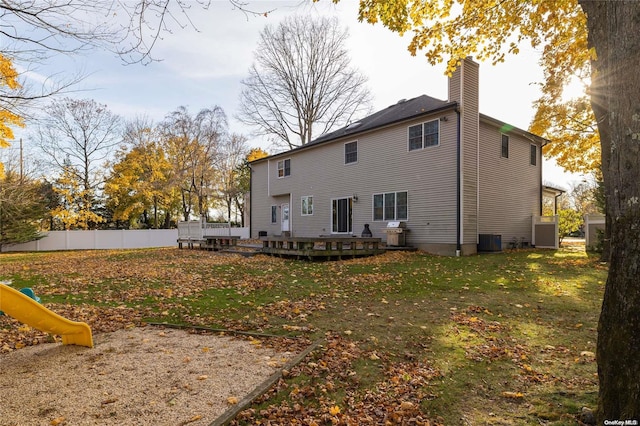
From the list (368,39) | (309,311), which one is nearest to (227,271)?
(309,311)

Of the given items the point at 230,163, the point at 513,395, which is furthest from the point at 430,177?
the point at 230,163

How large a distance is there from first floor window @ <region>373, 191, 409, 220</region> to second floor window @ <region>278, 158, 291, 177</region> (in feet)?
22.7

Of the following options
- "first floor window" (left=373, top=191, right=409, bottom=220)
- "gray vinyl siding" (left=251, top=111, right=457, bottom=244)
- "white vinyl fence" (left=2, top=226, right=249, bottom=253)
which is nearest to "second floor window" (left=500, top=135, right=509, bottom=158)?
"gray vinyl siding" (left=251, top=111, right=457, bottom=244)

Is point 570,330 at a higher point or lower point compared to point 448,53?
lower

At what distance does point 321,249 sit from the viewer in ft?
42.5

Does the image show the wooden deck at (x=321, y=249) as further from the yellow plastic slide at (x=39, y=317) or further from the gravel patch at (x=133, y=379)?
the yellow plastic slide at (x=39, y=317)

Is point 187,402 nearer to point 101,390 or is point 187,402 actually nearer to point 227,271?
point 101,390

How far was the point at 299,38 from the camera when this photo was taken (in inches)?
1120

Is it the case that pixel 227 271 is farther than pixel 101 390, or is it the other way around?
pixel 227 271

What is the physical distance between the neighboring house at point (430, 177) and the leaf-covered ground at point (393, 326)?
3.93 meters

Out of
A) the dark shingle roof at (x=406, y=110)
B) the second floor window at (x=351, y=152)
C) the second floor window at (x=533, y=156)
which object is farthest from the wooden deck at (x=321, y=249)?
the second floor window at (x=533, y=156)

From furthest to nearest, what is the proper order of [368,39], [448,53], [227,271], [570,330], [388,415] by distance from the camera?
1. [227,271]
2. [448,53]
3. [368,39]
4. [570,330]
5. [388,415]

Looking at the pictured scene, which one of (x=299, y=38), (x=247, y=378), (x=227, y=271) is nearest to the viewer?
(x=247, y=378)

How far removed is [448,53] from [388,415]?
787cm
